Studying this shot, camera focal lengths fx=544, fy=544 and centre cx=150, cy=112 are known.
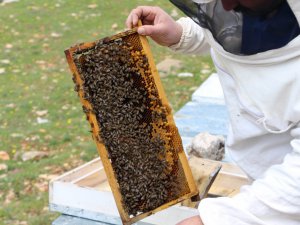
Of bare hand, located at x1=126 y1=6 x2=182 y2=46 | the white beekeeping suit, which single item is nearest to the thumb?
bare hand, located at x1=126 y1=6 x2=182 y2=46

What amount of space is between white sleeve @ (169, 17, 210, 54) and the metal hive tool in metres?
0.20

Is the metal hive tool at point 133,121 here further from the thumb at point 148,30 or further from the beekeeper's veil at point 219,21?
the beekeeper's veil at point 219,21

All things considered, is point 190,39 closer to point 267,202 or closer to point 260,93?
point 260,93

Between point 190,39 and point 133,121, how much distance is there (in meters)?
0.37

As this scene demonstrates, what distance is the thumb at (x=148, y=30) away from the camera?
5.93ft

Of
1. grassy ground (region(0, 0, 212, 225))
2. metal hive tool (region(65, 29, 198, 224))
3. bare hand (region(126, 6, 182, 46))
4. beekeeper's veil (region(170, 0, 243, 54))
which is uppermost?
beekeeper's veil (region(170, 0, 243, 54))

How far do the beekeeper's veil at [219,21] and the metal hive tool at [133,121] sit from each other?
0.29m

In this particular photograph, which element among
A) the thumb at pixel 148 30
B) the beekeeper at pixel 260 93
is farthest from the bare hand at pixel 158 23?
the beekeeper at pixel 260 93

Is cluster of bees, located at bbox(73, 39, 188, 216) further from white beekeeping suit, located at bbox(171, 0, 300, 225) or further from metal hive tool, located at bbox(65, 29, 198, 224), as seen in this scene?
white beekeeping suit, located at bbox(171, 0, 300, 225)

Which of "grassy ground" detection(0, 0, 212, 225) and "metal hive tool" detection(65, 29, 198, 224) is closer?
"metal hive tool" detection(65, 29, 198, 224)

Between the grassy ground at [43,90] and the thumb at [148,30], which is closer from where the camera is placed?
the thumb at [148,30]

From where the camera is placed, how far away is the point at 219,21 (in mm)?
1515

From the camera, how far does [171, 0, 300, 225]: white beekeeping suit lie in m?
1.36

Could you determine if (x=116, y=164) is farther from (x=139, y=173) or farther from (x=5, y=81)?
(x=5, y=81)
